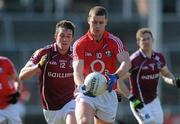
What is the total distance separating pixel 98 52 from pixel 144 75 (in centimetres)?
293

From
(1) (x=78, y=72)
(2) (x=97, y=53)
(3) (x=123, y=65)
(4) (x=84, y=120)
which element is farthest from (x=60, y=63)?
(4) (x=84, y=120)

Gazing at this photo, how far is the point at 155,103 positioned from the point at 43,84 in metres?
2.68

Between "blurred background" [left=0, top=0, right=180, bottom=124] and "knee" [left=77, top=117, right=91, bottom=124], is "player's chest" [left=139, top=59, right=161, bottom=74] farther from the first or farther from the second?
"blurred background" [left=0, top=0, right=180, bottom=124]

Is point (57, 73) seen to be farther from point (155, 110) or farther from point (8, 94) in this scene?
point (155, 110)

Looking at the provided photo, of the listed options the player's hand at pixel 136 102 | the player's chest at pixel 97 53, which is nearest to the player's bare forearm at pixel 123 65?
the player's chest at pixel 97 53

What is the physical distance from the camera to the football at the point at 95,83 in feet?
47.0

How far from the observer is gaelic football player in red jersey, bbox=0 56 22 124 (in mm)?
17375

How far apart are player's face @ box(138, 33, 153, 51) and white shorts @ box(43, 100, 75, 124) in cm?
231

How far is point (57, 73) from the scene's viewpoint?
16031 millimetres

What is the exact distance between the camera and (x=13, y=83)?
18047 mm

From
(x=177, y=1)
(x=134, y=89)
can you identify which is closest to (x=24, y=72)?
(x=134, y=89)

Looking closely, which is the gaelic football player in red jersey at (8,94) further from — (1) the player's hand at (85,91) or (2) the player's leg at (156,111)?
(1) the player's hand at (85,91)

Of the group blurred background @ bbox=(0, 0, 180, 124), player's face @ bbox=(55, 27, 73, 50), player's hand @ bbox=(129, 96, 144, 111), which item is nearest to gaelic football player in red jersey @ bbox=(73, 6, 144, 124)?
player's face @ bbox=(55, 27, 73, 50)

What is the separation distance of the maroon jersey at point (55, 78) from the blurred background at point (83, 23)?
45.7 ft
